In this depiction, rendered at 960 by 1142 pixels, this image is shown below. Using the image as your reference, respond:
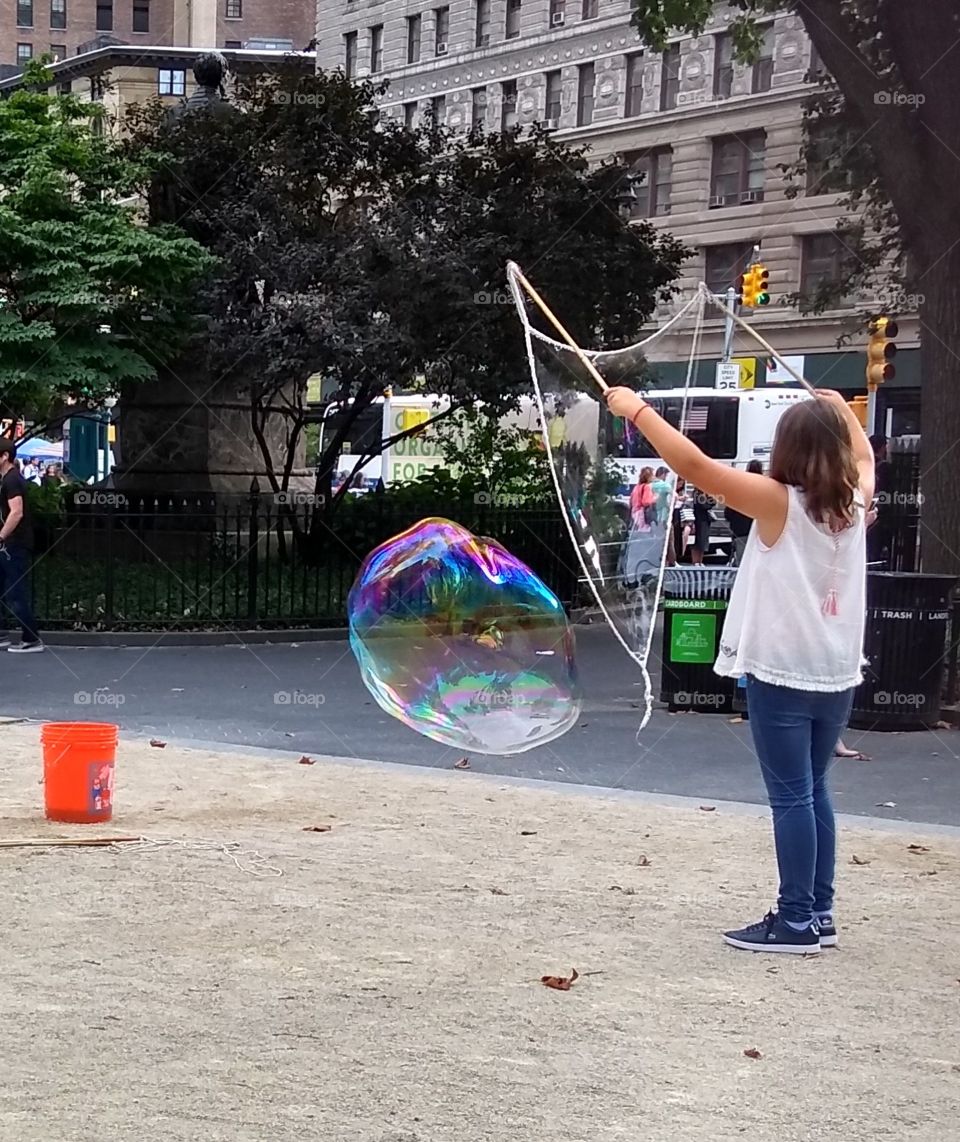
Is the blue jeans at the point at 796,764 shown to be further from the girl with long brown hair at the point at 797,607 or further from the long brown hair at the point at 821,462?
the long brown hair at the point at 821,462

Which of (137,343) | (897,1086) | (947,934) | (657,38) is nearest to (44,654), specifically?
(137,343)

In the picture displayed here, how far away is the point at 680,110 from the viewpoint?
48312 millimetres

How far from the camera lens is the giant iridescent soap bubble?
7340mm

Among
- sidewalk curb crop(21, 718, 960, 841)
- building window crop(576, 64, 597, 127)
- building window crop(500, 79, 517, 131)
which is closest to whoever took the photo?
sidewalk curb crop(21, 718, 960, 841)

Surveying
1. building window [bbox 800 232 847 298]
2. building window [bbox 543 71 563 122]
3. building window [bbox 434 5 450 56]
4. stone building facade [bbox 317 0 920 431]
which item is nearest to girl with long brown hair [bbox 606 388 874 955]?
stone building facade [bbox 317 0 920 431]

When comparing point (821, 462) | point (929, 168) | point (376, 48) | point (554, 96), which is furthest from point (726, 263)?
point (821, 462)

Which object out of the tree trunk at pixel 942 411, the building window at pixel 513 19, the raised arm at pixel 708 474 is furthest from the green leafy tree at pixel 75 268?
the building window at pixel 513 19

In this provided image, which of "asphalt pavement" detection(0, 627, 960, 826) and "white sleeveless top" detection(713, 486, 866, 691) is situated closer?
"white sleeveless top" detection(713, 486, 866, 691)

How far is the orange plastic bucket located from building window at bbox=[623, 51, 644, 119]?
45.1 metres

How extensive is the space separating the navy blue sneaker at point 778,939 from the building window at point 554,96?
49.1 metres

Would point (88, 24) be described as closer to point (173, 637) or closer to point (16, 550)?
point (173, 637)

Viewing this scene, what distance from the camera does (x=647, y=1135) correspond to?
3.93 m

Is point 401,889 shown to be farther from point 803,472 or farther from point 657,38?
point 657,38

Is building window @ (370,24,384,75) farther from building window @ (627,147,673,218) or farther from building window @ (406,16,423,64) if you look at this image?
building window @ (627,147,673,218)
